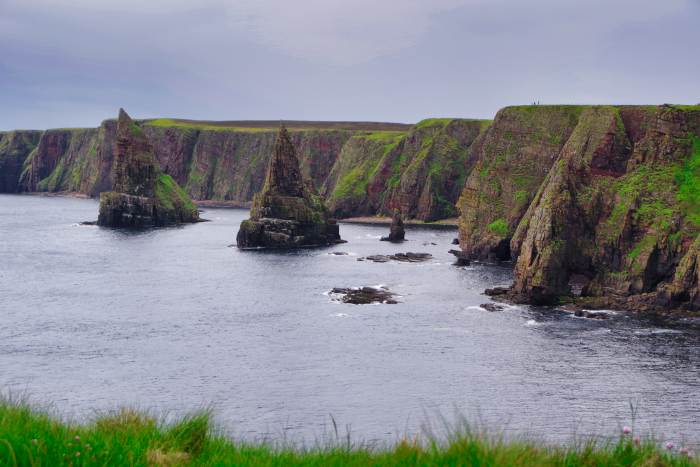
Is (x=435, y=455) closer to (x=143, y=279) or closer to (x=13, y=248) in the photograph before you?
(x=143, y=279)

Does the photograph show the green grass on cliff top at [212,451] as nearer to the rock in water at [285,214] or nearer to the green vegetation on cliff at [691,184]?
the green vegetation on cliff at [691,184]

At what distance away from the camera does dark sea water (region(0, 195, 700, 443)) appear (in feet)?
175

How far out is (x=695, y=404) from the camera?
55406 millimetres

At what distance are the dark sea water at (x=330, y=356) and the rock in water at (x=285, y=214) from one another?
37.8m

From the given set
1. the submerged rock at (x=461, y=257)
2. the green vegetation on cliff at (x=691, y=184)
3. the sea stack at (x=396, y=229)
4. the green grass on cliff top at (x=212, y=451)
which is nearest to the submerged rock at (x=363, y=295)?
the submerged rock at (x=461, y=257)

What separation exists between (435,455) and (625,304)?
86.2m

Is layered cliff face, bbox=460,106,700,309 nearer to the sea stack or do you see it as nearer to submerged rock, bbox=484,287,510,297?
submerged rock, bbox=484,287,510,297

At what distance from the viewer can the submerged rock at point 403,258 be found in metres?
139

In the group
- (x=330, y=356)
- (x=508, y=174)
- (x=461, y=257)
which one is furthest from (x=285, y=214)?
Answer: (x=330, y=356)

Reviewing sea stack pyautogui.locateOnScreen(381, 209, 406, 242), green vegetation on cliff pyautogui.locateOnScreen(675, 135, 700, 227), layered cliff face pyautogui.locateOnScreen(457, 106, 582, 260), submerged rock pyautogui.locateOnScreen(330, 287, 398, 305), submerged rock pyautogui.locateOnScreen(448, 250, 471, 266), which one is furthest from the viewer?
sea stack pyautogui.locateOnScreen(381, 209, 406, 242)

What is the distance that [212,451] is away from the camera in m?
14.3

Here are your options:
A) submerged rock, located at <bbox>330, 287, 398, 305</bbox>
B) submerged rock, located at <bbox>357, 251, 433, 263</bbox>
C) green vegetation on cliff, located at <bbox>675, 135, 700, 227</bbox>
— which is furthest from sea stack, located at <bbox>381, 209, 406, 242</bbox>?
green vegetation on cliff, located at <bbox>675, 135, 700, 227</bbox>

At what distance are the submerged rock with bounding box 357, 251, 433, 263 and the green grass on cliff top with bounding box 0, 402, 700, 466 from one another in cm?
12454

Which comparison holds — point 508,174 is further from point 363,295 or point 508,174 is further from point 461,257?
point 363,295
